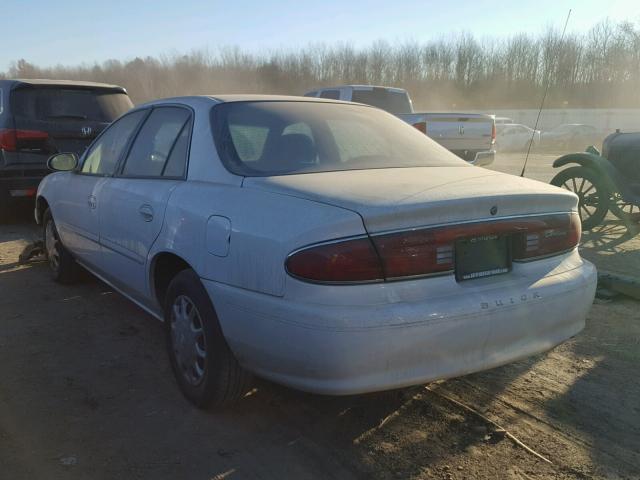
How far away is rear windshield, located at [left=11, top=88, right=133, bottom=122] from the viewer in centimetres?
729

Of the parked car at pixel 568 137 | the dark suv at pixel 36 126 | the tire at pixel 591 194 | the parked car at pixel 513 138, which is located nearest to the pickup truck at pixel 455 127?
the tire at pixel 591 194

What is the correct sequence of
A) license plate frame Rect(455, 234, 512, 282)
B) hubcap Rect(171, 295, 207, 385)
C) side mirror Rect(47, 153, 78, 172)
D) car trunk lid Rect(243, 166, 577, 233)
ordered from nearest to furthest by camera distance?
1. car trunk lid Rect(243, 166, 577, 233)
2. license plate frame Rect(455, 234, 512, 282)
3. hubcap Rect(171, 295, 207, 385)
4. side mirror Rect(47, 153, 78, 172)

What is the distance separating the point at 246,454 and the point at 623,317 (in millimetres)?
3088

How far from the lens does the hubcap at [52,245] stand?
513 cm

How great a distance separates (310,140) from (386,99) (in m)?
9.74

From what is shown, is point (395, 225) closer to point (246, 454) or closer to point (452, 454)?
point (452, 454)

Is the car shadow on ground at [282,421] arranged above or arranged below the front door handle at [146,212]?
below

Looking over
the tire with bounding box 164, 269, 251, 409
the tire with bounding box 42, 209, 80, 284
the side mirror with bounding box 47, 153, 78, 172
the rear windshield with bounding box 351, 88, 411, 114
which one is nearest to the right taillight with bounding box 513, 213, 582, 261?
the tire with bounding box 164, 269, 251, 409

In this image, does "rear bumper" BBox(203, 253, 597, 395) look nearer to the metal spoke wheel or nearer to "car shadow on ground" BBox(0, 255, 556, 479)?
"car shadow on ground" BBox(0, 255, 556, 479)

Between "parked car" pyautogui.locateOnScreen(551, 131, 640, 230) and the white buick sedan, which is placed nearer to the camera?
the white buick sedan

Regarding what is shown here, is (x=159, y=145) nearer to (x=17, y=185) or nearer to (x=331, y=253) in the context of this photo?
(x=331, y=253)

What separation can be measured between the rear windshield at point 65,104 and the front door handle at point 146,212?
4930 millimetres

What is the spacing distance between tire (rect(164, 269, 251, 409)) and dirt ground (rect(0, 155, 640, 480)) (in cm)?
14

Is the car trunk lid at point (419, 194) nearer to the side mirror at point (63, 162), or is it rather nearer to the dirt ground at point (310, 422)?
the dirt ground at point (310, 422)
